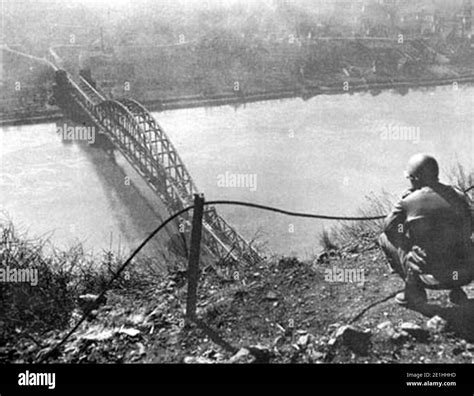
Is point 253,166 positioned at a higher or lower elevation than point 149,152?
lower

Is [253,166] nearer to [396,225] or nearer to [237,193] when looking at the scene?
[237,193]

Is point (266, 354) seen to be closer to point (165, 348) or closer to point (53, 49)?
point (165, 348)

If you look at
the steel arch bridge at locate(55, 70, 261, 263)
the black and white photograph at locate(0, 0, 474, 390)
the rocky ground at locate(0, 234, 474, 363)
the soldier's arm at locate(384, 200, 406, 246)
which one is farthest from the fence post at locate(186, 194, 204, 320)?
the steel arch bridge at locate(55, 70, 261, 263)

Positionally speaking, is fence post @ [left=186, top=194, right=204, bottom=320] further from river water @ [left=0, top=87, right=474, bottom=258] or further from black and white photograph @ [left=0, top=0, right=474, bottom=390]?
river water @ [left=0, top=87, right=474, bottom=258]

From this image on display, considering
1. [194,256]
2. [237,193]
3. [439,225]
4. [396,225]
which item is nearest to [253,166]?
[237,193]

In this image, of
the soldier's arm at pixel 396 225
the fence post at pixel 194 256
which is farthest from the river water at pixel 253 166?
the soldier's arm at pixel 396 225

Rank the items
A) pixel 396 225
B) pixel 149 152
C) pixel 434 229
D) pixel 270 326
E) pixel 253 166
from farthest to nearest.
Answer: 1. pixel 253 166
2. pixel 149 152
3. pixel 270 326
4. pixel 396 225
5. pixel 434 229
